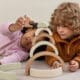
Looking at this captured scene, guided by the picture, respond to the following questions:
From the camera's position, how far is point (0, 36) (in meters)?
1.15

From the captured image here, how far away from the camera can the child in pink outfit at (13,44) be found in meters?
1.01


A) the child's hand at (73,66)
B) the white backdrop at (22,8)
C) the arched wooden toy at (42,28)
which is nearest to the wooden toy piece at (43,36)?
the arched wooden toy at (42,28)

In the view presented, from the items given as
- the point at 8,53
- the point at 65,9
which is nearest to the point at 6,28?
the point at 8,53

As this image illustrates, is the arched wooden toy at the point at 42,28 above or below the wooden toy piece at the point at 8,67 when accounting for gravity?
above

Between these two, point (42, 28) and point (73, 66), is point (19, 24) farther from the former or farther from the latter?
point (73, 66)

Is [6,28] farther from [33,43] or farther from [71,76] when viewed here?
[71,76]

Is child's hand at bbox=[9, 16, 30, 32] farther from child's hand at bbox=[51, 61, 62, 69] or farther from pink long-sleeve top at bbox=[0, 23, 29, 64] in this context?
child's hand at bbox=[51, 61, 62, 69]

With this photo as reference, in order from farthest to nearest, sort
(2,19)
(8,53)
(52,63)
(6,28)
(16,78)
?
(2,19) < (6,28) < (8,53) < (52,63) < (16,78)

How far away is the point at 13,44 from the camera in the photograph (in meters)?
1.10

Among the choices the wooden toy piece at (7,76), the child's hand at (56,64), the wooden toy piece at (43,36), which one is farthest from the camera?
the wooden toy piece at (43,36)

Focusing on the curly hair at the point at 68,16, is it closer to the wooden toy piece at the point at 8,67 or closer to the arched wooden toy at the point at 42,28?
the arched wooden toy at the point at 42,28

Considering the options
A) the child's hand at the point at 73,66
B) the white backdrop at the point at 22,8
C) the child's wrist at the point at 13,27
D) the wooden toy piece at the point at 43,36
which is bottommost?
the child's hand at the point at 73,66

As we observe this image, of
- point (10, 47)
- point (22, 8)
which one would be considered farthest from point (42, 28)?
point (22, 8)

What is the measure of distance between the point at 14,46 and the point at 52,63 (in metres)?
0.23
